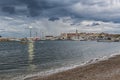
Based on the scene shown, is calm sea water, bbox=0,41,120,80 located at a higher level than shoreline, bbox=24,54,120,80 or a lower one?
lower

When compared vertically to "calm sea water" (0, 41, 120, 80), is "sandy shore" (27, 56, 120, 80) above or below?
above

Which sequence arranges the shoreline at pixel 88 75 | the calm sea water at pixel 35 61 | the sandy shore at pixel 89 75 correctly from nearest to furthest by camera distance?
the sandy shore at pixel 89 75 → the shoreline at pixel 88 75 → the calm sea water at pixel 35 61

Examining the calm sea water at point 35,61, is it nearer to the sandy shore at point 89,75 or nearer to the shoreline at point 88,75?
the shoreline at point 88,75

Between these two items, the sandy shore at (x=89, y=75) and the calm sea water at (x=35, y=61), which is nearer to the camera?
the sandy shore at (x=89, y=75)

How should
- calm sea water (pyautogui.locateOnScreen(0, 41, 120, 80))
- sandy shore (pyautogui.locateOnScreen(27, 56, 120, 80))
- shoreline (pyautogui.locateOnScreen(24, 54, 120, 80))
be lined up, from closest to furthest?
sandy shore (pyautogui.locateOnScreen(27, 56, 120, 80)) → shoreline (pyautogui.locateOnScreen(24, 54, 120, 80)) → calm sea water (pyautogui.locateOnScreen(0, 41, 120, 80))

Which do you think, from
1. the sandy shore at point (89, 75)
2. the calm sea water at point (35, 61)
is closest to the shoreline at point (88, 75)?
the sandy shore at point (89, 75)

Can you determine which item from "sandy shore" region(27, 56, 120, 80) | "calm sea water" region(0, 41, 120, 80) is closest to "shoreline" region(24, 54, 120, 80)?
"sandy shore" region(27, 56, 120, 80)

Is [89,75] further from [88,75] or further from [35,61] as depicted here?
[35,61]

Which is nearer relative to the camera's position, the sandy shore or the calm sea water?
the sandy shore

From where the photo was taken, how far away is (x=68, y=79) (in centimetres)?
2619

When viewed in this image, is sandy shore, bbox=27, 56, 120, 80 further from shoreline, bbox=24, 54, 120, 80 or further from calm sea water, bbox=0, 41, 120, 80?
calm sea water, bbox=0, 41, 120, 80

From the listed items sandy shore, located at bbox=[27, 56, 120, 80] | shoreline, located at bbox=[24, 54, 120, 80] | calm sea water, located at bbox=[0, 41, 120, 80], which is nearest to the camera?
sandy shore, located at bbox=[27, 56, 120, 80]

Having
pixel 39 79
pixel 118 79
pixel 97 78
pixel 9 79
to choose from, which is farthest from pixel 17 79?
pixel 118 79

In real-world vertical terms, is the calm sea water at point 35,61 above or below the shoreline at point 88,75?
below
